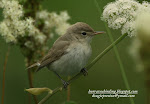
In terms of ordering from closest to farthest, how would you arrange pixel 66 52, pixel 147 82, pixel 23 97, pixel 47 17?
pixel 147 82
pixel 47 17
pixel 66 52
pixel 23 97

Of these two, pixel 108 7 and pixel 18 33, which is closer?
pixel 108 7

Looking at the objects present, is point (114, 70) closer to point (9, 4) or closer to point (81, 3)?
point (81, 3)

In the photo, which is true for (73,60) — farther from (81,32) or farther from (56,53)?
(81,32)

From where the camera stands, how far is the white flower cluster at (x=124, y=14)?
4.09ft

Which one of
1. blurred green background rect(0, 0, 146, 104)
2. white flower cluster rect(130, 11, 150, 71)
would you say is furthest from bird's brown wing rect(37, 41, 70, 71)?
white flower cluster rect(130, 11, 150, 71)

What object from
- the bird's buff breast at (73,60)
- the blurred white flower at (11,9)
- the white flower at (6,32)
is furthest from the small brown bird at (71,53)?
the blurred white flower at (11,9)

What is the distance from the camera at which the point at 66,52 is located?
2.50 metres

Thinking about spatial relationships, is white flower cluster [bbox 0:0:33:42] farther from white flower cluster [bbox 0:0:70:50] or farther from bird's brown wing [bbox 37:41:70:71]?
bird's brown wing [bbox 37:41:70:71]

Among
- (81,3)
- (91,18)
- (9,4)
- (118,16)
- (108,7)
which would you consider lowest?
(118,16)

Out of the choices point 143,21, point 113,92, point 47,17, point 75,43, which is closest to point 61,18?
point 47,17

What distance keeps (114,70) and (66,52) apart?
1.46 m

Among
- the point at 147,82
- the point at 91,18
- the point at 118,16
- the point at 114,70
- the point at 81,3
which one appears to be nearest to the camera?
the point at 147,82

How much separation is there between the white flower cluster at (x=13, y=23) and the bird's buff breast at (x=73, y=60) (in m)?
0.65

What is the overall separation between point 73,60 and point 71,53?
4.2 inches
